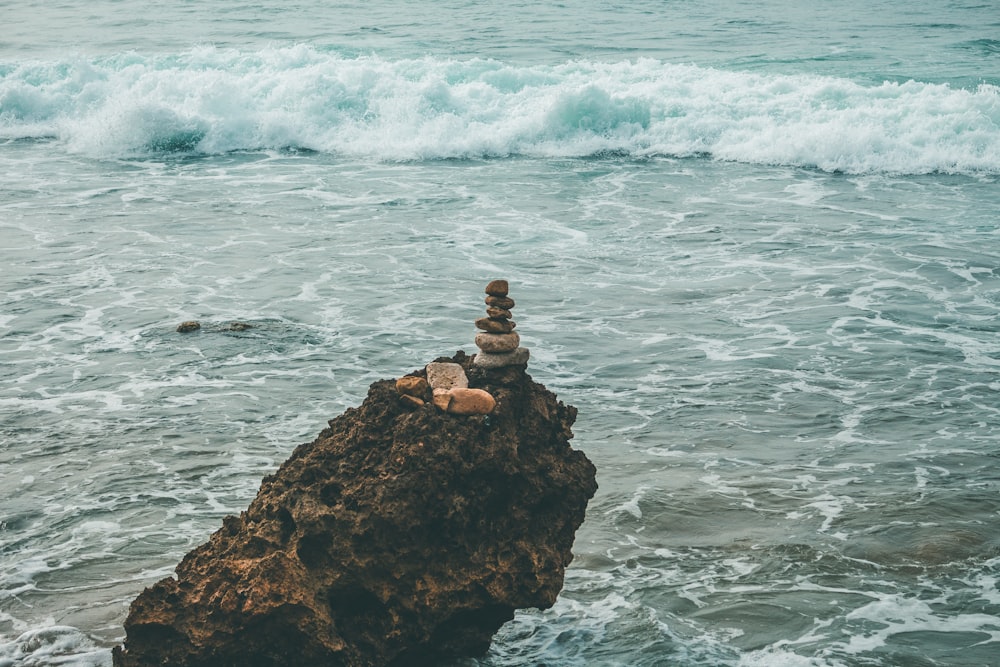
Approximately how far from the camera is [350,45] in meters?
29.8

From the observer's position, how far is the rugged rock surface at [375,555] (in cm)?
445

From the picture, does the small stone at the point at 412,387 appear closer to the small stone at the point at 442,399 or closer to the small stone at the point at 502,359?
the small stone at the point at 442,399

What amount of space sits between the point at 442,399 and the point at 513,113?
1803cm

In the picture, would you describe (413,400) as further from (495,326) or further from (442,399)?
(495,326)

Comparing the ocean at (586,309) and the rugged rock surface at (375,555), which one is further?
→ the ocean at (586,309)

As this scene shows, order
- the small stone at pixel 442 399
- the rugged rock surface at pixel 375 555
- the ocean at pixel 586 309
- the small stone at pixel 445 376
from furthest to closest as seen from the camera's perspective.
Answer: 1. the ocean at pixel 586 309
2. the small stone at pixel 445 376
3. the small stone at pixel 442 399
4. the rugged rock surface at pixel 375 555

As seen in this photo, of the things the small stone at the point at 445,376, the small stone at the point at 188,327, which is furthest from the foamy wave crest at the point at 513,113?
the small stone at the point at 445,376

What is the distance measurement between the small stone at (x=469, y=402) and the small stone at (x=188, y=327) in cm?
617

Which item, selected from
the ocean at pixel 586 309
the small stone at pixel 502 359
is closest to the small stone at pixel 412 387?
the small stone at pixel 502 359

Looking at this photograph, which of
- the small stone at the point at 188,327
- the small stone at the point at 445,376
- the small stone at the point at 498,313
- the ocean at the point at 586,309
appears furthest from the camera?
the small stone at the point at 188,327

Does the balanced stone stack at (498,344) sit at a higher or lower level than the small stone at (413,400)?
higher

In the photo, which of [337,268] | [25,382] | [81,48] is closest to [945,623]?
[25,382]

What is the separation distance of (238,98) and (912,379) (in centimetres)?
1720

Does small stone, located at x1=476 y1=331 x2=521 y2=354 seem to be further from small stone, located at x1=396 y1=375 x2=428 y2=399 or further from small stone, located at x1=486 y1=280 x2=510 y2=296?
small stone, located at x1=396 y1=375 x2=428 y2=399
